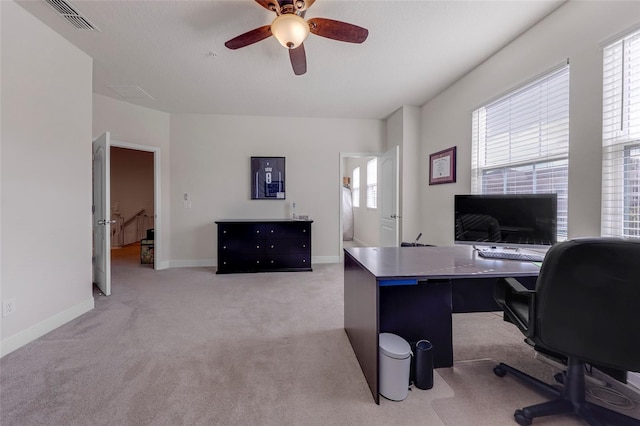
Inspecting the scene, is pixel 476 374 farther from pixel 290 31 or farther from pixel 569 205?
pixel 290 31

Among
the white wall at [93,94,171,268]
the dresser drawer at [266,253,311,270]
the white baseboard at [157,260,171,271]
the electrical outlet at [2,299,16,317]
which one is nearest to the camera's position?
the electrical outlet at [2,299,16,317]

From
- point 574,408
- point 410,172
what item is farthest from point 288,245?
point 574,408

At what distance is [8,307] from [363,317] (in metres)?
2.68

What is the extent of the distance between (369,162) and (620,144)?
456cm

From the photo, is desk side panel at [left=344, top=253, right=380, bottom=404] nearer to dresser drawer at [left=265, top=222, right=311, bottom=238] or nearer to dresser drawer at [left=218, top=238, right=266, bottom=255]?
dresser drawer at [left=265, top=222, right=311, bottom=238]

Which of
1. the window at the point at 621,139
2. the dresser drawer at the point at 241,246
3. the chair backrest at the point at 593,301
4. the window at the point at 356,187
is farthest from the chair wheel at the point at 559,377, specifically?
the window at the point at 356,187

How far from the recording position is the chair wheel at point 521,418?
51.2 inches

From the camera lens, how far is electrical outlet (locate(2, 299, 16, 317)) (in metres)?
1.94

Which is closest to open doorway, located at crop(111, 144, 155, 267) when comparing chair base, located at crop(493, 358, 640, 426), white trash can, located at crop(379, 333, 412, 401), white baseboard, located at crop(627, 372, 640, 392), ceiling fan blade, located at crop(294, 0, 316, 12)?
ceiling fan blade, located at crop(294, 0, 316, 12)

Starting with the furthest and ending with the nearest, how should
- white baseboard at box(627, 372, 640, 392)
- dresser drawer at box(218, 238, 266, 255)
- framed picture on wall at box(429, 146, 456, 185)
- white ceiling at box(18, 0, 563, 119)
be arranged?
dresser drawer at box(218, 238, 266, 255) → framed picture on wall at box(429, 146, 456, 185) → white ceiling at box(18, 0, 563, 119) → white baseboard at box(627, 372, 640, 392)

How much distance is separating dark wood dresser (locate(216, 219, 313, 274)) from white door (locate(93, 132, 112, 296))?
4.50 feet

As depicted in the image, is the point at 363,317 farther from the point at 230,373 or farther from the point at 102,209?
the point at 102,209

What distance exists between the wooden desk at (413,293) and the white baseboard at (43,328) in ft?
8.50

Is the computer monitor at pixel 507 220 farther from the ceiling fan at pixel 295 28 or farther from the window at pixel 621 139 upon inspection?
the ceiling fan at pixel 295 28
